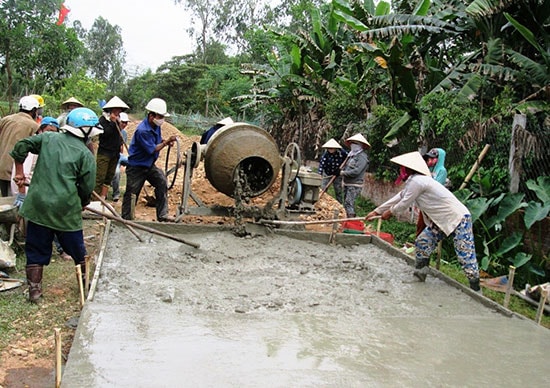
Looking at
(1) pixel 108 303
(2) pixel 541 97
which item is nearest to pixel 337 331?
(1) pixel 108 303

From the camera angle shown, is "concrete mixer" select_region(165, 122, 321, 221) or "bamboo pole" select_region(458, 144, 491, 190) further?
"bamboo pole" select_region(458, 144, 491, 190)

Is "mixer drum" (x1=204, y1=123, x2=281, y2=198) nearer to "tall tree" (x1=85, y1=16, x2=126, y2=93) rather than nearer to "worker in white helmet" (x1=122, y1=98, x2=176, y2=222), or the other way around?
"worker in white helmet" (x1=122, y1=98, x2=176, y2=222)

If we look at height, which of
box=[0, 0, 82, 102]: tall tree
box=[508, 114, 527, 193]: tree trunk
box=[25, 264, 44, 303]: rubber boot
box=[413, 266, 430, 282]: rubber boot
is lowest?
box=[25, 264, 44, 303]: rubber boot

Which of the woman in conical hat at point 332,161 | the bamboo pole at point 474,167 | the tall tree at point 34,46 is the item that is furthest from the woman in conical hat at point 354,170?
the tall tree at point 34,46

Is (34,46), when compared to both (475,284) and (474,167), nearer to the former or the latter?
(474,167)

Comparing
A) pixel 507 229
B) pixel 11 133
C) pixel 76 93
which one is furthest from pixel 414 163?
pixel 76 93

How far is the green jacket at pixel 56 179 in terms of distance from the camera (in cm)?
439

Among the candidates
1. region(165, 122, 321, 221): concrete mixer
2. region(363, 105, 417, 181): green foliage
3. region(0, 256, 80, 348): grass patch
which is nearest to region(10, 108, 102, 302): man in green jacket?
region(0, 256, 80, 348): grass patch

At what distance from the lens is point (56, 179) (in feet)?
14.5

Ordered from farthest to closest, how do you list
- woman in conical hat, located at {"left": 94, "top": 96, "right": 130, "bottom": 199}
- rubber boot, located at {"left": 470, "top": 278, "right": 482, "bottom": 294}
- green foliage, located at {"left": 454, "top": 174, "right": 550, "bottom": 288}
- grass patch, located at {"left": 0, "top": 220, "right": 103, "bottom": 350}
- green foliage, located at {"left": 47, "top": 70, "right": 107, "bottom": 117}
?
1. green foliage, located at {"left": 47, "top": 70, "right": 107, "bottom": 117}
2. woman in conical hat, located at {"left": 94, "top": 96, "right": 130, "bottom": 199}
3. green foliage, located at {"left": 454, "top": 174, "right": 550, "bottom": 288}
4. rubber boot, located at {"left": 470, "top": 278, "right": 482, "bottom": 294}
5. grass patch, located at {"left": 0, "top": 220, "right": 103, "bottom": 350}

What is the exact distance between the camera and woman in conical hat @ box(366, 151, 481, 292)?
534cm

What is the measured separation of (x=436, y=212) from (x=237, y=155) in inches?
107

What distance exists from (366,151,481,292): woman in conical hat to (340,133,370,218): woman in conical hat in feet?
9.10

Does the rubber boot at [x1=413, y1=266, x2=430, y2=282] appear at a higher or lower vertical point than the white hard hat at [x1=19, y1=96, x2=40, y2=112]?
lower
